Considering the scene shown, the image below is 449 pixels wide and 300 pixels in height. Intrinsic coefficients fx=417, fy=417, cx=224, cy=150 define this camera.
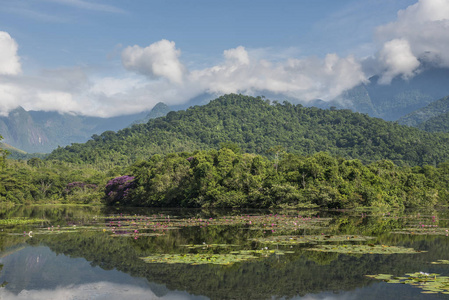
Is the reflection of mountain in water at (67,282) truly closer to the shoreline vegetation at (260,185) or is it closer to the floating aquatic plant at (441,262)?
the floating aquatic plant at (441,262)

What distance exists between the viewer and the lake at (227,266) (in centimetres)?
1305

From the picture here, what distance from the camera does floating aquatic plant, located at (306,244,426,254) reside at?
62.1 feet

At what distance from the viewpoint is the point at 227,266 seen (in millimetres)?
16109

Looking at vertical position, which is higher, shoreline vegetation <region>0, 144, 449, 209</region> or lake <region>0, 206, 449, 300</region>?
shoreline vegetation <region>0, 144, 449, 209</region>

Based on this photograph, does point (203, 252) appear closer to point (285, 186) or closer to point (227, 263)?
point (227, 263)

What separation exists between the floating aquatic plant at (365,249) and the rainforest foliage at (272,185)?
118ft

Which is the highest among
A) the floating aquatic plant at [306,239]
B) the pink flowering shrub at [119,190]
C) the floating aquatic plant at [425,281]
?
the pink flowering shrub at [119,190]

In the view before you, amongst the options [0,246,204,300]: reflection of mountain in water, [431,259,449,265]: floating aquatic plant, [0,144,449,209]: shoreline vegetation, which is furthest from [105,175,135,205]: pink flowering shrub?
[431,259,449,265]: floating aquatic plant

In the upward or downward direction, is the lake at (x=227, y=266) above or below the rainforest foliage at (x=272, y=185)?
below

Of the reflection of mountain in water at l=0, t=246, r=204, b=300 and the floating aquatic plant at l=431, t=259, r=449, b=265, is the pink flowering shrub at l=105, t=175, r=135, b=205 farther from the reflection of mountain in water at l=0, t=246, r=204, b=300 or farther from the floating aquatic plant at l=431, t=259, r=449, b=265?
the floating aquatic plant at l=431, t=259, r=449, b=265

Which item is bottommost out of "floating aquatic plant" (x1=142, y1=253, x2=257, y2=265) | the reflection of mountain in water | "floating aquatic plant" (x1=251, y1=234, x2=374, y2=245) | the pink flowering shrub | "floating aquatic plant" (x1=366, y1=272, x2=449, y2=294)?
the reflection of mountain in water

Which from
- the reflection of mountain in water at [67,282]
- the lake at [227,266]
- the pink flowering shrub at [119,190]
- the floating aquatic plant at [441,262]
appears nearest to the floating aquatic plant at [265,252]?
the lake at [227,266]

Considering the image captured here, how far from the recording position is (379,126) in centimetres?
19575

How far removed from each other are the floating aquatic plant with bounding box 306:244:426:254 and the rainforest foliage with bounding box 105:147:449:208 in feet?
118
